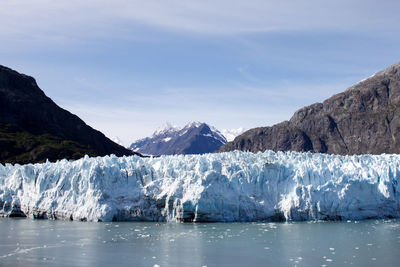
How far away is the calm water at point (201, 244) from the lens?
14.9 metres

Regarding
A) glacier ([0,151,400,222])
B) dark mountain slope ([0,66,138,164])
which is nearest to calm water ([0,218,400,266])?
glacier ([0,151,400,222])

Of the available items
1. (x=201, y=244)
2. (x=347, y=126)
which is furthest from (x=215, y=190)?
(x=347, y=126)

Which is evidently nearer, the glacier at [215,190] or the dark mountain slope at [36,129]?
the glacier at [215,190]

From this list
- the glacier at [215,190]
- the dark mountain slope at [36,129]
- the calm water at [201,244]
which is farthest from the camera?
the dark mountain slope at [36,129]

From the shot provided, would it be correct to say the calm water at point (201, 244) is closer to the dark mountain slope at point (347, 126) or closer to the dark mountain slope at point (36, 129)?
the dark mountain slope at point (36, 129)

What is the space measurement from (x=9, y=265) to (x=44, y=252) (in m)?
2.23

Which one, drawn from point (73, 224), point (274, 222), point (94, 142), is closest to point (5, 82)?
point (94, 142)

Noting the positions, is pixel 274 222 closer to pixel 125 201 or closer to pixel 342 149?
pixel 125 201

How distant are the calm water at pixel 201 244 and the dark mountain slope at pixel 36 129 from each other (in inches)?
1742

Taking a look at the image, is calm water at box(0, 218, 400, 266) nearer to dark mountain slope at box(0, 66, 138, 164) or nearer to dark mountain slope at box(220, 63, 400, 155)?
dark mountain slope at box(0, 66, 138, 164)

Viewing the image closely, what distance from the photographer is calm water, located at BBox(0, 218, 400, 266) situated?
14867 millimetres

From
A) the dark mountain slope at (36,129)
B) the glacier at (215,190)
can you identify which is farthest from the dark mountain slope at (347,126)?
the glacier at (215,190)

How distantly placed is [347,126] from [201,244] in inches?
4435

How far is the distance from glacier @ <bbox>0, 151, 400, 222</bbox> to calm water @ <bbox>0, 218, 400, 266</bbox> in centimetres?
105
